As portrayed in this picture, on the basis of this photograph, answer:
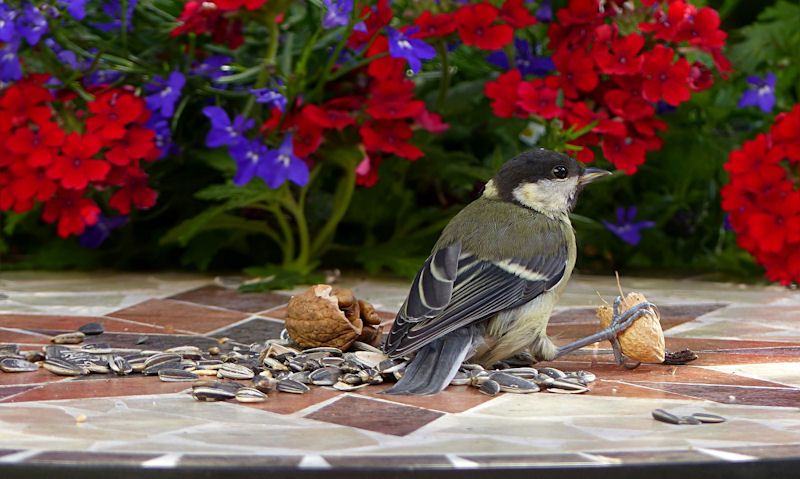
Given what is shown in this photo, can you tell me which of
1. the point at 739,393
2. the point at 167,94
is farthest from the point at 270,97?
the point at 739,393

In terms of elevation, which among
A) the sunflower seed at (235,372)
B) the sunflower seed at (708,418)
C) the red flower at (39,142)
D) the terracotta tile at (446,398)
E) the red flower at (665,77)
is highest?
the red flower at (665,77)

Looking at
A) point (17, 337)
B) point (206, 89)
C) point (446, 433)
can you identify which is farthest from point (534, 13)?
point (446, 433)

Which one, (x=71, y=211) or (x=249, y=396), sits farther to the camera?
(x=71, y=211)

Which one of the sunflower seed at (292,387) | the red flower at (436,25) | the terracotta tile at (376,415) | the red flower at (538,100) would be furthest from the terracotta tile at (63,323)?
the red flower at (538,100)

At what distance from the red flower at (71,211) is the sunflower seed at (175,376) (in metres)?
1.39

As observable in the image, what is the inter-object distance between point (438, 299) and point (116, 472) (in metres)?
0.93

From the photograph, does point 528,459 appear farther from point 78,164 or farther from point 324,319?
point 78,164

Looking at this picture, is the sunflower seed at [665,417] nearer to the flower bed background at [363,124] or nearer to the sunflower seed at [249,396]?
the sunflower seed at [249,396]

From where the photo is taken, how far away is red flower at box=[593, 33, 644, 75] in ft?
12.2

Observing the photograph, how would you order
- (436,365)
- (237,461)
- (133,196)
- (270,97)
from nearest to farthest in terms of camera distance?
(237,461), (436,365), (270,97), (133,196)

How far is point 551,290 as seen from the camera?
265 centimetres

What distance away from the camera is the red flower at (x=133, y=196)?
3.98 m

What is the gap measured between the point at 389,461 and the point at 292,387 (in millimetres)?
667

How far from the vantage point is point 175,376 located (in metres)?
2.60
